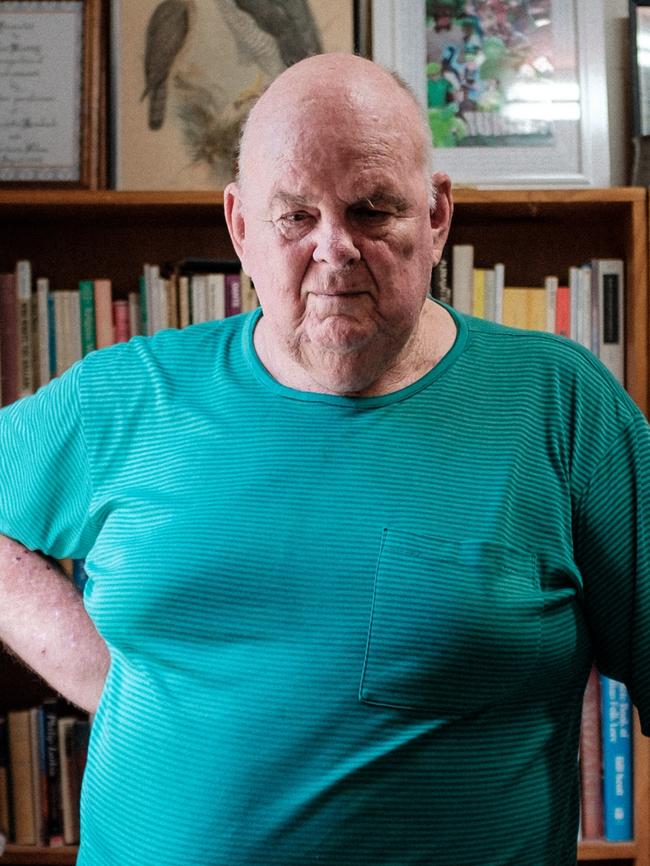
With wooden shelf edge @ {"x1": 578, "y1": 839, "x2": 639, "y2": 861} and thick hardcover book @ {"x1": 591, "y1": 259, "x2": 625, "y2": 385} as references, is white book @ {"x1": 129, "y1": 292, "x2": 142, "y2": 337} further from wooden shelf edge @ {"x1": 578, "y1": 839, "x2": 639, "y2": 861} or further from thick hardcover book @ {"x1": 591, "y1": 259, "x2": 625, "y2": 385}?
wooden shelf edge @ {"x1": 578, "y1": 839, "x2": 639, "y2": 861}

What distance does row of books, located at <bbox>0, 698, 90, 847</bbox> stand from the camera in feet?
5.49

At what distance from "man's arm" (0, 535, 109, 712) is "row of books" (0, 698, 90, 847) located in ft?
2.25

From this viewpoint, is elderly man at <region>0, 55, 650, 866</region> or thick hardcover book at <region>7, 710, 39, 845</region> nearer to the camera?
elderly man at <region>0, 55, 650, 866</region>

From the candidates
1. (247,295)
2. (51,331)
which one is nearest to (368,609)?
(247,295)

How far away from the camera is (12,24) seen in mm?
1738

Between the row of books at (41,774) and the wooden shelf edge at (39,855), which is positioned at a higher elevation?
the row of books at (41,774)

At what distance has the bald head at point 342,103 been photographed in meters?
0.84

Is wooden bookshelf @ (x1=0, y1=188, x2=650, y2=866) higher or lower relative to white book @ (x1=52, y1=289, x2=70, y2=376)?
higher

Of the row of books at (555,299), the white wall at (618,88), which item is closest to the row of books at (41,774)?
the row of books at (555,299)

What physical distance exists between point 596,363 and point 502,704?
35 centimetres

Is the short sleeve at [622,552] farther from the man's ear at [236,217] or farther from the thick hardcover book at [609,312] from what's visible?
the thick hardcover book at [609,312]

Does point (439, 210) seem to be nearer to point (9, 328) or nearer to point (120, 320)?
point (120, 320)

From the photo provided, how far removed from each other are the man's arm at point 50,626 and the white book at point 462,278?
0.91 m

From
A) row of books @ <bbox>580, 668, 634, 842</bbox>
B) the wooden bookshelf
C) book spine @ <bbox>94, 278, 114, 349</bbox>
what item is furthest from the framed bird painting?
row of books @ <bbox>580, 668, 634, 842</bbox>
